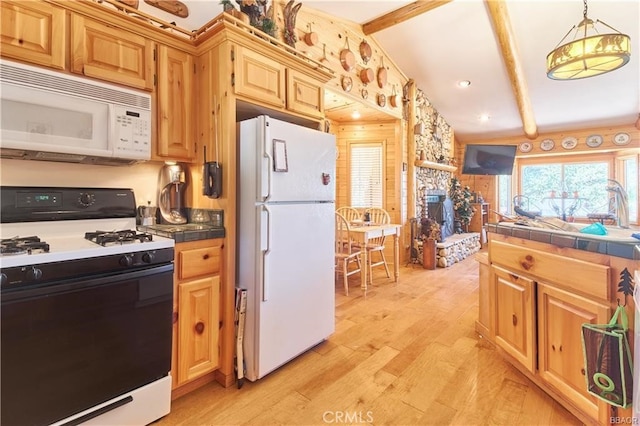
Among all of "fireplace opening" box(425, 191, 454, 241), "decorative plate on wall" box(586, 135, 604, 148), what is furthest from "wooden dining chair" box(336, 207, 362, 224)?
"decorative plate on wall" box(586, 135, 604, 148)

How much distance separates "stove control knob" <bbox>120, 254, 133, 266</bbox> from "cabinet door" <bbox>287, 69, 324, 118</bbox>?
4.57ft

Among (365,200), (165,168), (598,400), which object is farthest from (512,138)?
(165,168)

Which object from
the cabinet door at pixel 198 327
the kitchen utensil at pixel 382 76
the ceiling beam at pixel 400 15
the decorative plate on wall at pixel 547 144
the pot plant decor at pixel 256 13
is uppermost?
the ceiling beam at pixel 400 15

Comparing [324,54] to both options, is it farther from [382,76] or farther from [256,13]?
[256,13]

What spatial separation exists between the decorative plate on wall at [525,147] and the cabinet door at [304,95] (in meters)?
6.44

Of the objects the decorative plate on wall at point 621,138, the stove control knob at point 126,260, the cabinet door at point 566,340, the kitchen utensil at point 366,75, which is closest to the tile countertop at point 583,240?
the cabinet door at point 566,340

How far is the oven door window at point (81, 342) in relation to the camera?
1.17 meters

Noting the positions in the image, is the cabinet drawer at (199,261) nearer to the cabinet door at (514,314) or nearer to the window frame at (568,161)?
the cabinet door at (514,314)

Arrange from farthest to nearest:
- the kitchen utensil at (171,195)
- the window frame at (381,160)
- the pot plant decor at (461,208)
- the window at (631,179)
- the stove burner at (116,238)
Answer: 1. the pot plant decor at (461,208)
2. the window at (631,179)
3. the window frame at (381,160)
4. the kitchen utensil at (171,195)
5. the stove burner at (116,238)

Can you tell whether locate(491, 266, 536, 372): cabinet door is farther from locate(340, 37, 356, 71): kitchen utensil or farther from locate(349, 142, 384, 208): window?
locate(349, 142, 384, 208): window

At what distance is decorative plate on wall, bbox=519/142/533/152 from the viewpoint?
693cm

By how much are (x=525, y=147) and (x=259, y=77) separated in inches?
279

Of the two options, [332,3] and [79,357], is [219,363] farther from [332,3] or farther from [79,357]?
[332,3]

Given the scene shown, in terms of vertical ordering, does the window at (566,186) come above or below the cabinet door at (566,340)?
above
